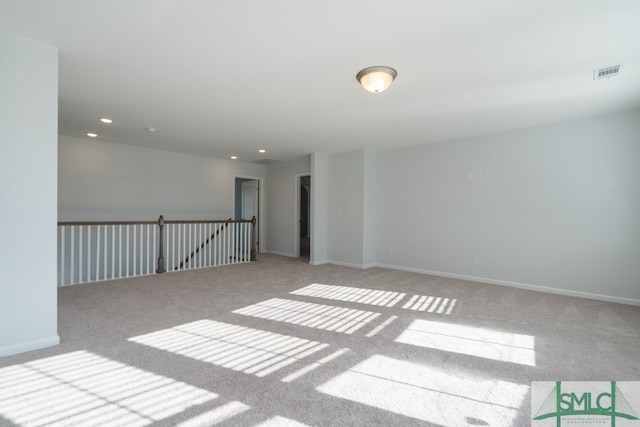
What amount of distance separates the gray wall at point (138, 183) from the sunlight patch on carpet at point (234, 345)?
4.22 meters

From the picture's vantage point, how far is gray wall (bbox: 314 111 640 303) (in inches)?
154

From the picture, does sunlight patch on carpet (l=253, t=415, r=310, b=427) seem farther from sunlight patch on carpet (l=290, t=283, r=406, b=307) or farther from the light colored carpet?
sunlight patch on carpet (l=290, t=283, r=406, b=307)

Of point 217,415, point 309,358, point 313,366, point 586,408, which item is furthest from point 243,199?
point 586,408

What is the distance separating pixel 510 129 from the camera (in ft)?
15.3

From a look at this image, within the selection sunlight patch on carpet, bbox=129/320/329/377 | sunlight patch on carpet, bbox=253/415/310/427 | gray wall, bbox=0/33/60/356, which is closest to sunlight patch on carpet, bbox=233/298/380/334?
sunlight patch on carpet, bbox=129/320/329/377

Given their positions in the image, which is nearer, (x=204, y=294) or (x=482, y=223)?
(x=204, y=294)

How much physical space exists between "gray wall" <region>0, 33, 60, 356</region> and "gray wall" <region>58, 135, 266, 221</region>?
3729mm

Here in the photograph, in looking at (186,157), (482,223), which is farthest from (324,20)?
(186,157)

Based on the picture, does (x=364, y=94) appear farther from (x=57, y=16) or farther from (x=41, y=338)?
(x=41, y=338)

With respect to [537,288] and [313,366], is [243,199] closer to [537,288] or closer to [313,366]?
[537,288]

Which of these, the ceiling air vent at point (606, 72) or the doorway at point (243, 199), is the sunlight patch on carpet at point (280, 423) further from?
the doorway at point (243, 199)

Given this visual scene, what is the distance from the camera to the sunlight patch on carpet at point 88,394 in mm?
1616

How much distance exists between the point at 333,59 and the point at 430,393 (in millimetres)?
2564

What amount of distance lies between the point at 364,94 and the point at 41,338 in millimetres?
3620
